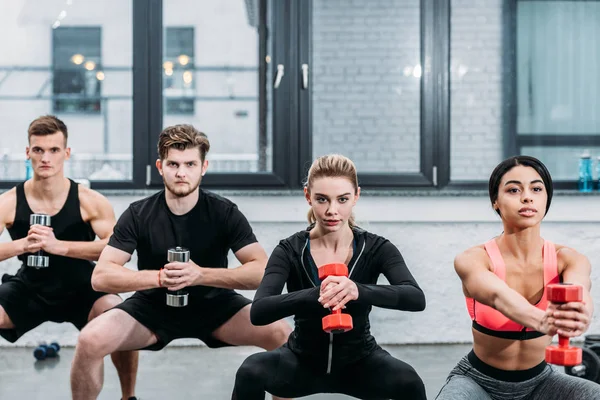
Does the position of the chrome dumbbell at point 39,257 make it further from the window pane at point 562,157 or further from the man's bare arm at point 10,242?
the window pane at point 562,157

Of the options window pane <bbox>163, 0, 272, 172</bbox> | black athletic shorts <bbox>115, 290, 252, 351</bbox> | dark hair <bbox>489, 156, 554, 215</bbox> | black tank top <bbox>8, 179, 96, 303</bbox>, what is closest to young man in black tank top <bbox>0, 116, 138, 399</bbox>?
black tank top <bbox>8, 179, 96, 303</bbox>

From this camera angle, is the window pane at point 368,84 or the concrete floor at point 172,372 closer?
the concrete floor at point 172,372

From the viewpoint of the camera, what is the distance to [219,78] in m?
5.23

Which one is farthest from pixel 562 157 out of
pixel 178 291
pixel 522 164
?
pixel 178 291

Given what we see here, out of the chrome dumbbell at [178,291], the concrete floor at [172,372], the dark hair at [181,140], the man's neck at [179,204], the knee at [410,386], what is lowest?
the concrete floor at [172,372]

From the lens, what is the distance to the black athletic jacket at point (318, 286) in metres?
2.39

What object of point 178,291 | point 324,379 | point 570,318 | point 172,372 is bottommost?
point 172,372

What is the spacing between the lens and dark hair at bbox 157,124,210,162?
298cm

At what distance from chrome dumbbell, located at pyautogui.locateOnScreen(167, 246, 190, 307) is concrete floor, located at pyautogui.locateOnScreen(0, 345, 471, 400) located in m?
0.81

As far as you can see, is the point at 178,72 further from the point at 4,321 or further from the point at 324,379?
the point at 324,379

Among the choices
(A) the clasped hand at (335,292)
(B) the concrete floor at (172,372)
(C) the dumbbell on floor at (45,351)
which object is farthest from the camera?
(C) the dumbbell on floor at (45,351)

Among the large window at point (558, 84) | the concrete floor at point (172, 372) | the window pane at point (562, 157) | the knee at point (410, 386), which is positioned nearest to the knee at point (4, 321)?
the concrete floor at point (172, 372)

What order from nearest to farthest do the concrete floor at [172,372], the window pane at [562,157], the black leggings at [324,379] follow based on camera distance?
1. the black leggings at [324,379]
2. the concrete floor at [172,372]
3. the window pane at [562,157]

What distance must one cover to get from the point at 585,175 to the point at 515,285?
9.56ft
